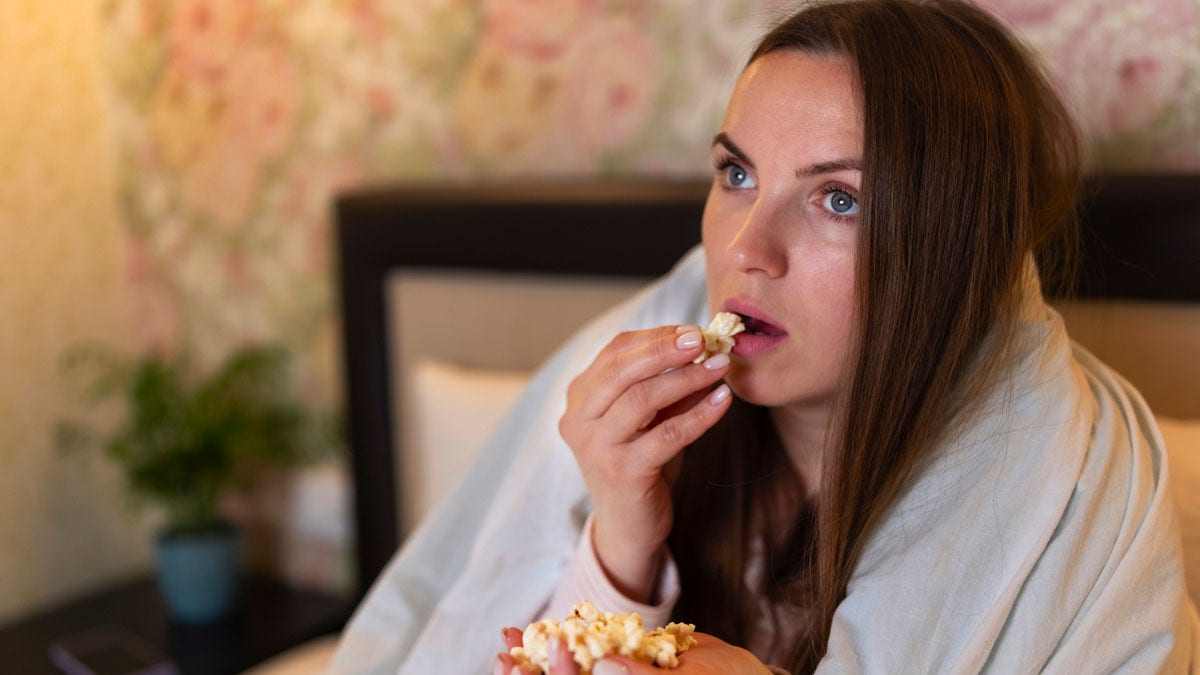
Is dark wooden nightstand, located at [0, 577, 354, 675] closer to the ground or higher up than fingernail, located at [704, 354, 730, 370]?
closer to the ground

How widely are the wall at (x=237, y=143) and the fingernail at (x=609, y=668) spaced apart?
1.00m

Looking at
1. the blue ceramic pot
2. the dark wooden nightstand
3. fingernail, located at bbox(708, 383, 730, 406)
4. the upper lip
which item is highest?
the upper lip

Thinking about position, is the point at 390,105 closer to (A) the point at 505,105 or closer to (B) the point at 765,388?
(A) the point at 505,105

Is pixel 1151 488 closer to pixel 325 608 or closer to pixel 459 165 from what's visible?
pixel 459 165

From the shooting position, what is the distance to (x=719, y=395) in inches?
35.5

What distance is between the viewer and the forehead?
90cm

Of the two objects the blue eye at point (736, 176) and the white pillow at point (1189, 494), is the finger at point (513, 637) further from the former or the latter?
the white pillow at point (1189, 494)

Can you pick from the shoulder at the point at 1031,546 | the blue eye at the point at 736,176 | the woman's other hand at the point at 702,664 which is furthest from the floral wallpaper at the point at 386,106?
the woman's other hand at the point at 702,664

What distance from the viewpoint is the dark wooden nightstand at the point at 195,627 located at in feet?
6.02

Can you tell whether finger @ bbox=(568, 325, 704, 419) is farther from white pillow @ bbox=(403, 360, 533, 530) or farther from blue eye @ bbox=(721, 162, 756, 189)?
white pillow @ bbox=(403, 360, 533, 530)

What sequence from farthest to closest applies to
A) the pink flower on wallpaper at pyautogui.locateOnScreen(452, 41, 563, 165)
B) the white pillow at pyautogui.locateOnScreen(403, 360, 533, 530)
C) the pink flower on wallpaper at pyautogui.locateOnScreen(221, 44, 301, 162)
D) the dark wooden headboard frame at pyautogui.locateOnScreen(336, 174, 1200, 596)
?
the pink flower on wallpaper at pyautogui.locateOnScreen(221, 44, 301, 162)
the pink flower on wallpaper at pyautogui.locateOnScreen(452, 41, 563, 165)
the white pillow at pyautogui.locateOnScreen(403, 360, 533, 530)
the dark wooden headboard frame at pyautogui.locateOnScreen(336, 174, 1200, 596)

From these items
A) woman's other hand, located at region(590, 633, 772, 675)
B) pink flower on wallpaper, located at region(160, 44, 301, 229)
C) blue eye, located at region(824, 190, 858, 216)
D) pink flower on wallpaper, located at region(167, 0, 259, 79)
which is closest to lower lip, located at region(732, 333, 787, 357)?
blue eye, located at region(824, 190, 858, 216)

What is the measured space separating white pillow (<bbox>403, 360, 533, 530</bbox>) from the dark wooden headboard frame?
14 cm

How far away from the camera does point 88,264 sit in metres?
2.25
